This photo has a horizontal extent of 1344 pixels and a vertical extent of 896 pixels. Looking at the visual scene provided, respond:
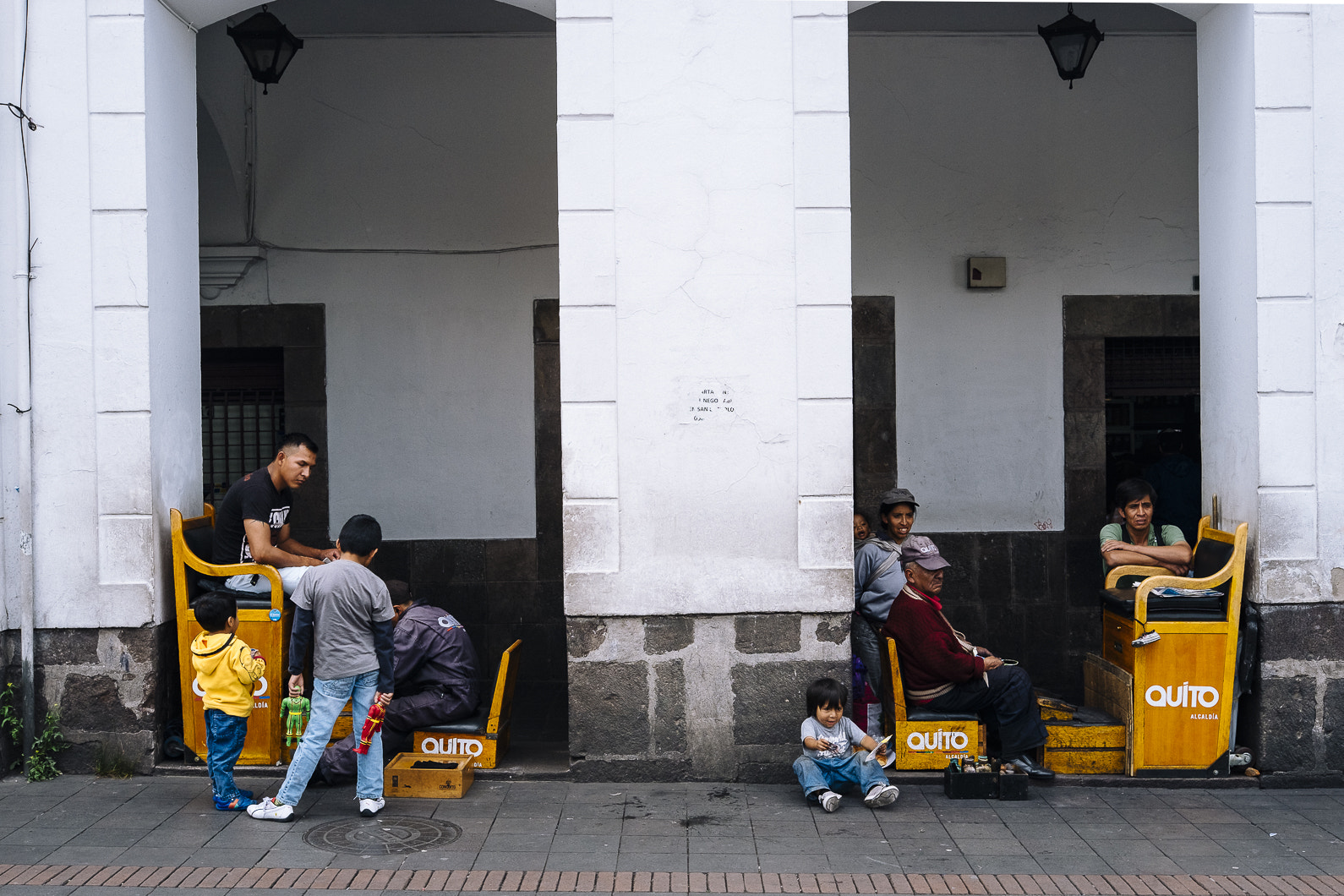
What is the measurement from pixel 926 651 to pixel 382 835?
2927 millimetres

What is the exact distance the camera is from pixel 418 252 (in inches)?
323

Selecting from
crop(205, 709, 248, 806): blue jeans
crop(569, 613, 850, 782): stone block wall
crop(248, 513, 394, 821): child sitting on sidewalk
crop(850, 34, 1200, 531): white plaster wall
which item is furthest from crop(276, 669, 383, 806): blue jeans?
crop(850, 34, 1200, 531): white plaster wall

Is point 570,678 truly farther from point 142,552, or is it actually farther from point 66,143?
point 66,143

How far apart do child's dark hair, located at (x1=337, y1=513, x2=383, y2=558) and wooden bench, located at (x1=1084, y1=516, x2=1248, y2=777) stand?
404 centimetres

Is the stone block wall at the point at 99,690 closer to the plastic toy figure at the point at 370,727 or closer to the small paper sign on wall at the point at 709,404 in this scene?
the plastic toy figure at the point at 370,727

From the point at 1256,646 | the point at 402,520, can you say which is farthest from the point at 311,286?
the point at 1256,646

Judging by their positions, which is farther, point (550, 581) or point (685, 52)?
point (550, 581)

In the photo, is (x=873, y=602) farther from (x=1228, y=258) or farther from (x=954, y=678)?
(x=1228, y=258)

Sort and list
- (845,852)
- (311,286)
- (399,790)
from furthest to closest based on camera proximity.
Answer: (311,286)
(399,790)
(845,852)

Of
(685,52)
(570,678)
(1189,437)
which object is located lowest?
(570,678)

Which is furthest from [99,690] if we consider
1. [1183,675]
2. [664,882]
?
[1183,675]

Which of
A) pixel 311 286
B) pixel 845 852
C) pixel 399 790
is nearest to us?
pixel 845 852

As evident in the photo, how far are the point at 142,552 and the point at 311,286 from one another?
3050 millimetres

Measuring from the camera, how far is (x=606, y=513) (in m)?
5.65
